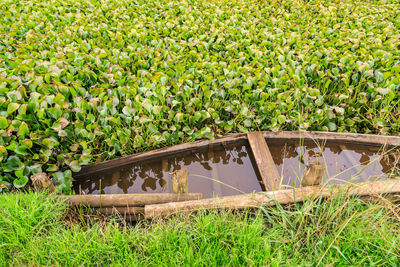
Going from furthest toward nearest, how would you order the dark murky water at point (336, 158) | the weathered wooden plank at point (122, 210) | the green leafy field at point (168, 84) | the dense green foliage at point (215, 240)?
1. the dark murky water at point (336, 158)
2. the green leafy field at point (168, 84)
3. the weathered wooden plank at point (122, 210)
4. the dense green foliage at point (215, 240)

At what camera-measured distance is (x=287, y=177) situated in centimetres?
267

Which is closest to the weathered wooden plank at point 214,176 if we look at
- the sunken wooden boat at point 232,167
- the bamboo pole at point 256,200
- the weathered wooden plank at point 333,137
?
the sunken wooden boat at point 232,167

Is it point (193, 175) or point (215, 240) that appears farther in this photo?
point (193, 175)

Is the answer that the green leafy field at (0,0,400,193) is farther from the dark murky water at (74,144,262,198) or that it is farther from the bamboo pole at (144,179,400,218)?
the bamboo pole at (144,179,400,218)

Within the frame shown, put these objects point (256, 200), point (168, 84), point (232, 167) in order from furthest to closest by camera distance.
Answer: point (168, 84)
point (232, 167)
point (256, 200)

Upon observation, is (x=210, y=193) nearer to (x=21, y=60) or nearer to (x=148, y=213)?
(x=148, y=213)

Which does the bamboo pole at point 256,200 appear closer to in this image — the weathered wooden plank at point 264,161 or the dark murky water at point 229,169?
the weathered wooden plank at point 264,161

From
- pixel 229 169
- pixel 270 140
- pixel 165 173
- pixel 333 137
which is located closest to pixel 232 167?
→ pixel 229 169

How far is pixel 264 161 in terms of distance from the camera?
8.62ft

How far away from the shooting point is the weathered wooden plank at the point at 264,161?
94.9 inches

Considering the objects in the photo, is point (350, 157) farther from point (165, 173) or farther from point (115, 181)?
point (115, 181)

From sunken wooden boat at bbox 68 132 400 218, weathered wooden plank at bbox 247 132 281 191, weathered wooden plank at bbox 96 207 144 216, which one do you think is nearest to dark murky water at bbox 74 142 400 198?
sunken wooden boat at bbox 68 132 400 218

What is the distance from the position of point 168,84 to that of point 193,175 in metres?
1.20

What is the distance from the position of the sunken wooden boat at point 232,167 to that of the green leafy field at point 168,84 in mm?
146
